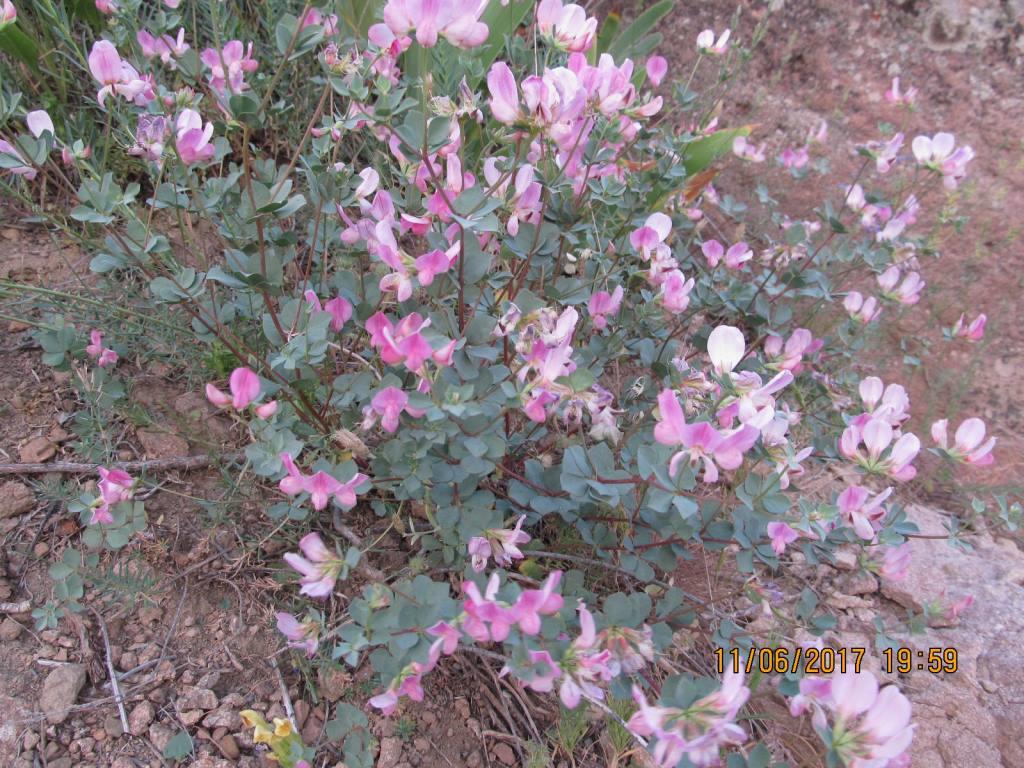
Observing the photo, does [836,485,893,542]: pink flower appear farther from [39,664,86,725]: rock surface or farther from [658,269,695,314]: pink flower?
[39,664,86,725]: rock surface

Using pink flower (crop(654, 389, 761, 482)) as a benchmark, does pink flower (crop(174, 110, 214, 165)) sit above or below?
above

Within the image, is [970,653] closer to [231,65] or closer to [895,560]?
[895,560]

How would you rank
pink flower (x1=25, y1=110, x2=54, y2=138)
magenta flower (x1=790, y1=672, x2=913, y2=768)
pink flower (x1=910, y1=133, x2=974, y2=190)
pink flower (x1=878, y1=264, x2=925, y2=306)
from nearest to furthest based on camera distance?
1. magenta flower (x1=790, y1=672, x2=913, y2=768)
2. pink flower (x1=25, y1=110, x2=54, y2=138)
3. pink flower (x1=878, y1=264, x2=925, y2=306)
4. pink flower (x1=910, y1=133, x2=974, y2=190)

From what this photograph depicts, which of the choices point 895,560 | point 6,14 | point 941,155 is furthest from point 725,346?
point 6,14

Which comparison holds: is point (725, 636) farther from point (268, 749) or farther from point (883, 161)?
point (883, 161)

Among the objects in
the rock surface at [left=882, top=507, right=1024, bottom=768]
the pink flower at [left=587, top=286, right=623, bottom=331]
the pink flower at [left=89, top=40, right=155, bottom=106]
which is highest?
the pink flower at [left=89, top=40, right=155, bottom=106]

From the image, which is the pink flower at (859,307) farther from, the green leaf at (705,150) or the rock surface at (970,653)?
the green leaf at (705,150)

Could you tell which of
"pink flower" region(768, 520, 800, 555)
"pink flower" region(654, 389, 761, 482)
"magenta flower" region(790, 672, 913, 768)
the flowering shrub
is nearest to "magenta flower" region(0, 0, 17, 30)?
the flowering shrub
